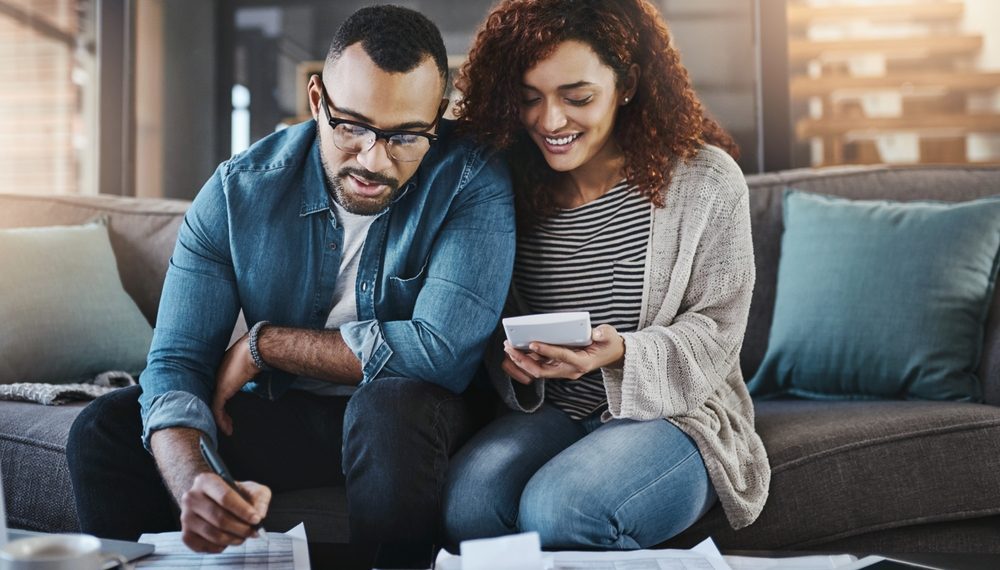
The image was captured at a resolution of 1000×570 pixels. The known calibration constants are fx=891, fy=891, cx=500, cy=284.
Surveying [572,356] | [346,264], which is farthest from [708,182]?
[346,264]

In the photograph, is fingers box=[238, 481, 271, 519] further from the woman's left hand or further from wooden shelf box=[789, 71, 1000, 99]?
wooden shelf box=[789, 71, 1000, 99]

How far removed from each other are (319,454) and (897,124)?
2150 millimetres

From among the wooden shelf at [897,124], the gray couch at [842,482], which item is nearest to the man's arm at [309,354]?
the gray couch at [842,482]

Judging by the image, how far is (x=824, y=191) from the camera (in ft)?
6.99

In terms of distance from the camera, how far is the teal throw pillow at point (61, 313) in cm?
186

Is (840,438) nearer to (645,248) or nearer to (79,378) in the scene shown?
(645,248)

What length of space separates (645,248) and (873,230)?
66cm

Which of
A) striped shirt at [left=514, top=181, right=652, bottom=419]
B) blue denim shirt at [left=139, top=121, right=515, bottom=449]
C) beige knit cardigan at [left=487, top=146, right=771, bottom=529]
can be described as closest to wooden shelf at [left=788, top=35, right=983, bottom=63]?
beige knit cardigan at [left=487, top=146, right=771, bottom=529]

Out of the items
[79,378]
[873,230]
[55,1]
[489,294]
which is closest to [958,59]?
[873,230]

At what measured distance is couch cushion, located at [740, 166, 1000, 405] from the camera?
2021 millimetres

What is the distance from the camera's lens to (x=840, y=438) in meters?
1.46

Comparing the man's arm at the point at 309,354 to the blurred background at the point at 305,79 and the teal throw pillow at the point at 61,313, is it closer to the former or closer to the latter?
the teal throw pillow at the point at 61,313

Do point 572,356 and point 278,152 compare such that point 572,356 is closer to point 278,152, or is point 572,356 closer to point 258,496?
point 258,496

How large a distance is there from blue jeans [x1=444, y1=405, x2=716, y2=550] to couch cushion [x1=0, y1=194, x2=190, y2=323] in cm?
112
